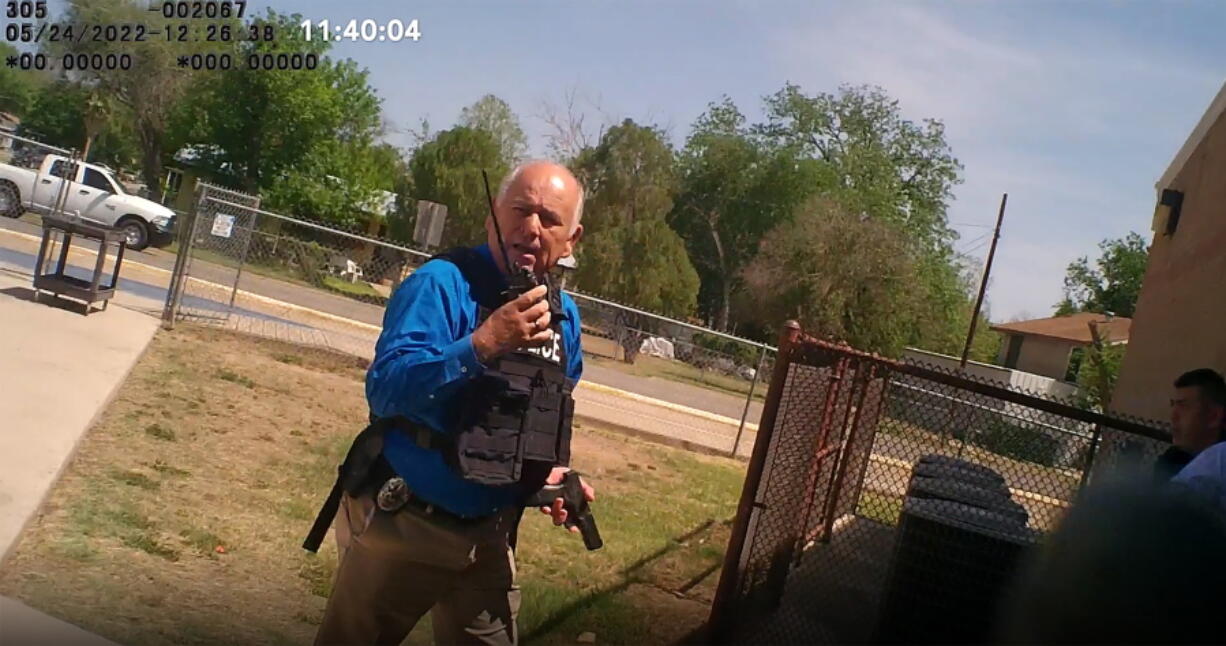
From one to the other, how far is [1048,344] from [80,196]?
4416 centimetres

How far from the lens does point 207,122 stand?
32438 mm

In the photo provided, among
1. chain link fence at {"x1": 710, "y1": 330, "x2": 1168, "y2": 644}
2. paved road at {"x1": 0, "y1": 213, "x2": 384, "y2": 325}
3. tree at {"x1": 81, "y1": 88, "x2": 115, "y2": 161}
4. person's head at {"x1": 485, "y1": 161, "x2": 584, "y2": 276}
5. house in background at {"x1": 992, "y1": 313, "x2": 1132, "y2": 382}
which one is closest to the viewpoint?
person's head at {"x1": 485, "y1": 161, "x2": 584, "y2": 276}

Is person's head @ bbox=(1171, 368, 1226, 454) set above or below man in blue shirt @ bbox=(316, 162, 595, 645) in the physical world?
above

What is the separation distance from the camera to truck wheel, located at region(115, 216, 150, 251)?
2214 cm

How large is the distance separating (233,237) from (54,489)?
8.29 m

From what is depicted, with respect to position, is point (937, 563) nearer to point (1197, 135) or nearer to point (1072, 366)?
point (1197, 135)

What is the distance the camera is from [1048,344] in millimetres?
51375

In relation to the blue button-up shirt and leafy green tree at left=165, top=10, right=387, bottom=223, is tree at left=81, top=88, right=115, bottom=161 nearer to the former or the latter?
leafy green tree at left=165, top=10, right=387, bottom=223

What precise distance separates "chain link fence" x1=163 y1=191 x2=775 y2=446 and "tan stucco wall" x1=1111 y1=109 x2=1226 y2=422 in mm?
4276

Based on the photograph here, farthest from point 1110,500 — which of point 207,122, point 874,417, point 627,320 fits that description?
point 207,122

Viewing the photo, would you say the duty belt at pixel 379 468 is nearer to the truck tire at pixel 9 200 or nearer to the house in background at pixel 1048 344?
the truck tire at pixel 9 200

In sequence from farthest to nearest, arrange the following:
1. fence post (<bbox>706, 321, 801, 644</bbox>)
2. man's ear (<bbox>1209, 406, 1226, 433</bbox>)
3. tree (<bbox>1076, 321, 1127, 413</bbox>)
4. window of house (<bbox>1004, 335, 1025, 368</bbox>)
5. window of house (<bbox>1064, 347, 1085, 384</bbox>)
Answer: window of house (<bbox>1004, 335, 1025, 368</bbox>) < window of house (<bbox>1064, 347, 1085, 384</bbox>) < tree (<bbox>1076, 321, 1127, 413</bbox>) < fence post (<bbox>706, 321, 801, 644</bbox>) < man's ear (<bbox>1209, 406, 1226, 433</bbox>)

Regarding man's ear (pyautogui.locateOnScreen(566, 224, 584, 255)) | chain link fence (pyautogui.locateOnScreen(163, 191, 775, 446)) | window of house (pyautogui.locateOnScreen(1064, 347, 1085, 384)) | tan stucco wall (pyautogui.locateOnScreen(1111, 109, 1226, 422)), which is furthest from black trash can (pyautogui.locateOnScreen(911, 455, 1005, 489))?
window of house (pyautogui.locateOnScreen(1064, 347, 1085, 384))

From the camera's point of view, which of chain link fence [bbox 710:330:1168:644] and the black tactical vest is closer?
the black tactical vest
